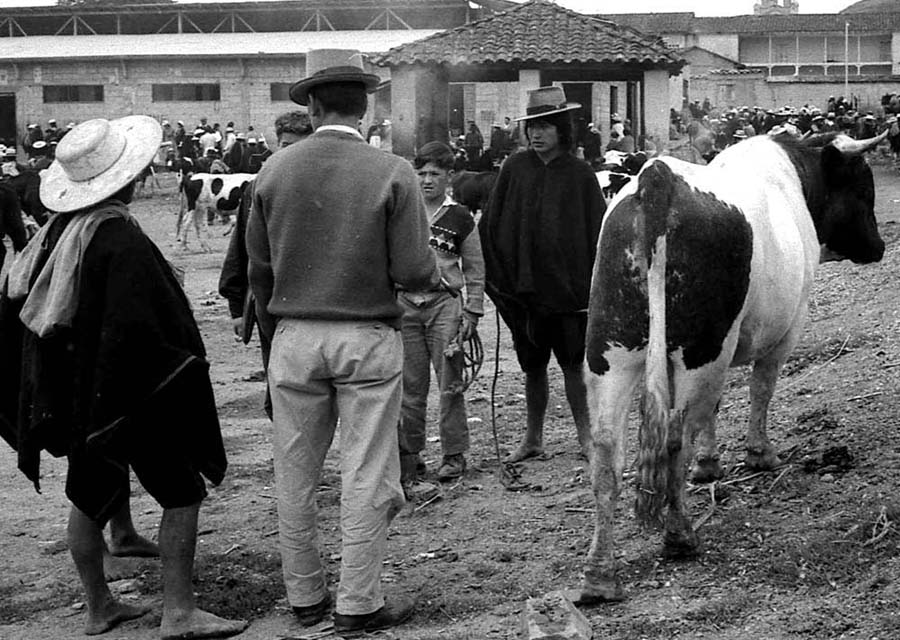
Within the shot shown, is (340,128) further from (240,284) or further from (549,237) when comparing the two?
(549,237)

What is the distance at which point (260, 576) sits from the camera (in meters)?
5.42

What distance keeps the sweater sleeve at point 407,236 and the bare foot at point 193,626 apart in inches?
55.1

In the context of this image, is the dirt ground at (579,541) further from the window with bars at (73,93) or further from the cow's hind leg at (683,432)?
the window with bars at (73,93)

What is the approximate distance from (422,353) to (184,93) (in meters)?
38.2

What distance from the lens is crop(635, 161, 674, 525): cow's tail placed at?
4.76m

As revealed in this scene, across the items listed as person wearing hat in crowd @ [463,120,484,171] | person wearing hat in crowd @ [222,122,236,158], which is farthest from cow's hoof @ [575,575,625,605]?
person wearing hat in crowd @ [222,122,236,158]

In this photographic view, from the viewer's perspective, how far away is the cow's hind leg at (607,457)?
472 centimetres

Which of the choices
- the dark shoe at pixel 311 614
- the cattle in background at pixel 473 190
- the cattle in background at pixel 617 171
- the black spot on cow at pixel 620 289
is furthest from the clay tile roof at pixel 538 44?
the dark shoe at pixel 311 614

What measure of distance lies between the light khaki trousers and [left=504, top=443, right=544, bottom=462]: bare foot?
2343 millimetres

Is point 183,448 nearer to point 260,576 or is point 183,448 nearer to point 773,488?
point 260,576

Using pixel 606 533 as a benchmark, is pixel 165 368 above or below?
above

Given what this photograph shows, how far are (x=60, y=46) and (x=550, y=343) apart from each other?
41.7m

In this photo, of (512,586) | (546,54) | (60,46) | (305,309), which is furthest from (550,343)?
(60,46)

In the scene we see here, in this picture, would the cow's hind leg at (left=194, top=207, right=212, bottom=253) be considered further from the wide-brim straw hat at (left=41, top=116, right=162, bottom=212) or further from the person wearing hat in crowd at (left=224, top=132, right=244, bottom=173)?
the wide-brim straw hat at (left=41, top=116, right=162, bottom=212)
